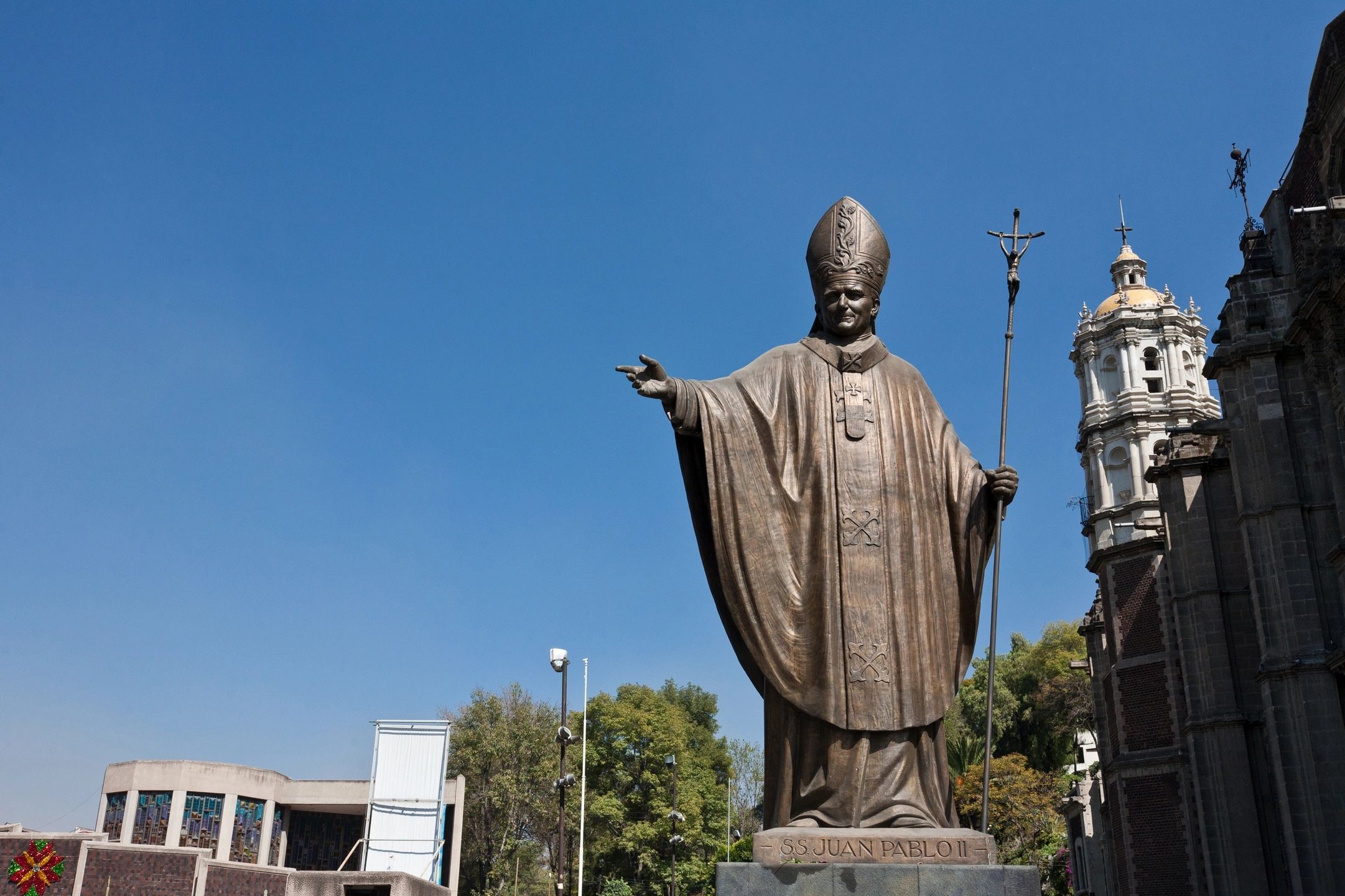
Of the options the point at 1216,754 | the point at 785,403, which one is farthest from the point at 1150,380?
the point at 785,403

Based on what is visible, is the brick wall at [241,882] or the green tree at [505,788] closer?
the brick wall at [241,882]

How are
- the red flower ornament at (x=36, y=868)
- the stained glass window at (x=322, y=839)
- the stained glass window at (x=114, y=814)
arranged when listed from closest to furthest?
the red flower ornament at (x=36, y=868) → the stained glass window at (x=114, y=814) → the stained glass window at (x=322, y=839)

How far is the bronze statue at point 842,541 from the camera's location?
244 inches

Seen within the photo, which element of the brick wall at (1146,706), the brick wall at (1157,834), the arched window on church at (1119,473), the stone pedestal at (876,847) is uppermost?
the arched window on church at (1119,473)

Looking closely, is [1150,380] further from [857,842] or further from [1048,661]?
[857,842]

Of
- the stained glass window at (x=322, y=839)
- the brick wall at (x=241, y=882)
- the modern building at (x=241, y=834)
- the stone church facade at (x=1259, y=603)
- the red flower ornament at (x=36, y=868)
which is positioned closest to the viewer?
the stone church facade at (x=1259, y=603)

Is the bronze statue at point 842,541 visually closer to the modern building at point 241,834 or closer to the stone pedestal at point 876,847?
the stone pedestal at point 876,847

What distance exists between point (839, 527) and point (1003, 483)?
108cm

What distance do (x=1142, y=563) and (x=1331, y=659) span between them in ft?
49.2

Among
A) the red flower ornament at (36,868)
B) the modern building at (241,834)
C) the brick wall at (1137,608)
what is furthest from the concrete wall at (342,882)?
the brick wall at (1137,608)

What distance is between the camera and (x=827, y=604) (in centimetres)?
637

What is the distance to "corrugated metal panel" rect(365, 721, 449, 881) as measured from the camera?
45.6 metres

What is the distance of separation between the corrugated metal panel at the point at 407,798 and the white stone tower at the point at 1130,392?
113 feet

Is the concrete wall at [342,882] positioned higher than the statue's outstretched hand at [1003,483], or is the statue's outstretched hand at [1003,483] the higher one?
the statue's outstretched hand at [1003,483]
